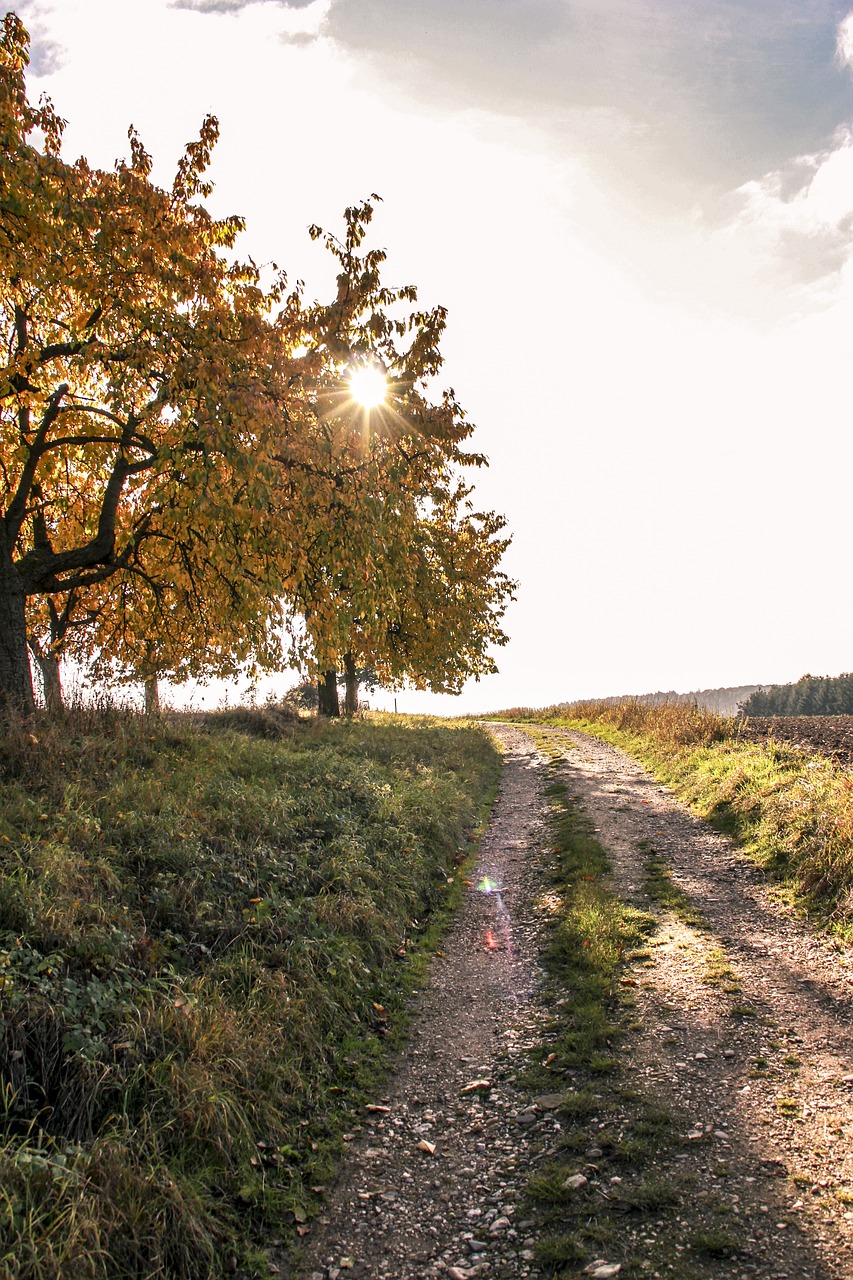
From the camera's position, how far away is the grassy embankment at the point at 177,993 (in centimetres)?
412

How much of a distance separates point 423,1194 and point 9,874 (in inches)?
165

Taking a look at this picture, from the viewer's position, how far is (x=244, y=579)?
32.4 feet

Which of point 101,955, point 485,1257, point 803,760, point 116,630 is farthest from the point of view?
point 116,630

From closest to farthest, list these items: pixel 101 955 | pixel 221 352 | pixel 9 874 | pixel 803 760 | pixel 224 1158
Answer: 1. pixel 224 1158
2. pixel 101 955
3. pixel 9 874
4. pixel 221 352
5. pixel 803 760

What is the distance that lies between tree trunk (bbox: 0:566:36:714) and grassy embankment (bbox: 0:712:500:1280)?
1079 mm

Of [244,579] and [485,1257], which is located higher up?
[244,579]

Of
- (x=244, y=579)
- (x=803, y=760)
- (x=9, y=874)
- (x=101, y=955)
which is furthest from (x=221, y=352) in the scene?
(x=803, y=760)

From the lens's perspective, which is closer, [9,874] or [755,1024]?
[9,874]

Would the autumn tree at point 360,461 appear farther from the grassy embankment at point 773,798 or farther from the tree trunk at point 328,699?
the tree trunk at point 328,699

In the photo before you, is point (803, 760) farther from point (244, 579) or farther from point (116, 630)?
point (116, 630)

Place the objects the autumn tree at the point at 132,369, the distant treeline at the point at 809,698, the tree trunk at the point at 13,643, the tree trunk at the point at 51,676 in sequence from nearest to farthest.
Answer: the autumn tree at the point at 132,369, the tree trunk at the point at 13,643, the tree trunk at the point at 51,676, the distant treeline at the point at 809,698

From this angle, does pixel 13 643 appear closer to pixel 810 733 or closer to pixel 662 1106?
pixel 662 1106

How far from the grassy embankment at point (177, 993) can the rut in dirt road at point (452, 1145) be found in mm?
295

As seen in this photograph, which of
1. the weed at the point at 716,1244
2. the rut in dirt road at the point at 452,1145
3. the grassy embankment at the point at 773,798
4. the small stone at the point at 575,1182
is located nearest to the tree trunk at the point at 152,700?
the rut in dirt road at the point at 452,1145
